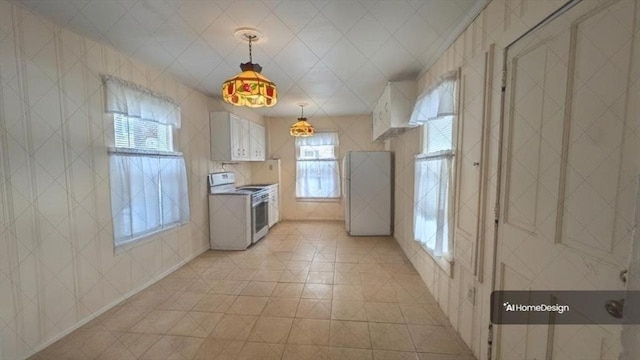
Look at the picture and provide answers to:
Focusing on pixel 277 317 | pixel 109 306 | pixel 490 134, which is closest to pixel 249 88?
pixel 490 134

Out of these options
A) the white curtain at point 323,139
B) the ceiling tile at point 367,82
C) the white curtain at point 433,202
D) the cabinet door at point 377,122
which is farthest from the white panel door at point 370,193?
the white curtain at point 433,202

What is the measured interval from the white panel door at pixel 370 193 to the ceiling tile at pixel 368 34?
243 centimetres

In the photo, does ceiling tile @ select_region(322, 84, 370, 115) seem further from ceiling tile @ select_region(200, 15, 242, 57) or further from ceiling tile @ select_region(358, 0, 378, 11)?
ceiling tile @ select_region(358, 0, 378, 11)

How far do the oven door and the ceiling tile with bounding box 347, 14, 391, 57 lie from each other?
2.85m

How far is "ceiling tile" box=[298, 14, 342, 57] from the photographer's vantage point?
2028mm

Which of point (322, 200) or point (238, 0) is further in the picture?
point (322, 200)

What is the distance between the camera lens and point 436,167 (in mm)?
2467

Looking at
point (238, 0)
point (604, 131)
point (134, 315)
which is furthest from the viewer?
point (134, 315)

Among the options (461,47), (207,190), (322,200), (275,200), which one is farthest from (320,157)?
(461,47)

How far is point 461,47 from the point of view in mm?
2092

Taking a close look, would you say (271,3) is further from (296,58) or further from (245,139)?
(245,139)

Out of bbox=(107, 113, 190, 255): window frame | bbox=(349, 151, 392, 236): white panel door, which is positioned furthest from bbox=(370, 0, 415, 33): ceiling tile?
bbox=(349, 151, 392, 236): white panel door

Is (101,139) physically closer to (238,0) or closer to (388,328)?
(238,0)

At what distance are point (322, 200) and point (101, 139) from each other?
4.27 metres
